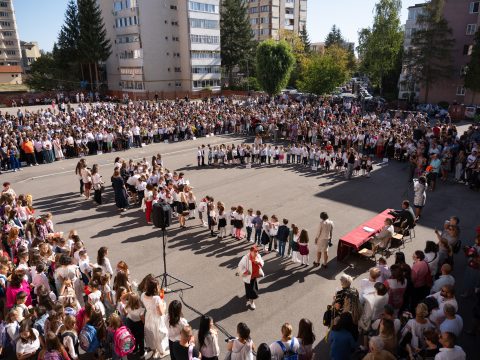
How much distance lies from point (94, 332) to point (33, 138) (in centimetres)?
1957

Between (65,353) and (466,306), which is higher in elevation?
(65,353)

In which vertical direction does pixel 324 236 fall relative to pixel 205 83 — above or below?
below

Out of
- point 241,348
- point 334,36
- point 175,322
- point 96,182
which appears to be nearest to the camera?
point 241,348

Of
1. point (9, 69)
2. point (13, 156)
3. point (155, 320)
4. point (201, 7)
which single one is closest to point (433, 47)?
point (201, 7)

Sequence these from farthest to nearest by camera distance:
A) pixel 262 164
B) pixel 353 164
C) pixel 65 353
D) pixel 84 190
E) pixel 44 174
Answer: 1. pixel 262 164
2. pixel 44 174
3. pixel 353 164
4. pixel 84 190
5. pixel 65 353

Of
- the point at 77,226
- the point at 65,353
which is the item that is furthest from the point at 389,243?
the point at 77,226

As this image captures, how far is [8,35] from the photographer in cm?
9575

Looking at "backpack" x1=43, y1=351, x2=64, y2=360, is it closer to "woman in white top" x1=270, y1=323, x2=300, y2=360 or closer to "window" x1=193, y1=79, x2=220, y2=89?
"woman in white top" x1=270, y1=323, x2=300, y2=360

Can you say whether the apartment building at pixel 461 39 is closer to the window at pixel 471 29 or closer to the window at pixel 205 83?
the window at pixel 471 29

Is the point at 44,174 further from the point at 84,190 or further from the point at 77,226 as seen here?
the point at 77,226

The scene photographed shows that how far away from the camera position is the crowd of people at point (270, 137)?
18.9 meters

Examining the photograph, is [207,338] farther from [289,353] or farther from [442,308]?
[442,308]

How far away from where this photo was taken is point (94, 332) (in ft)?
20.2

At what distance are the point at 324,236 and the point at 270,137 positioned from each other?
1905cm
